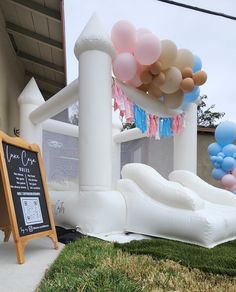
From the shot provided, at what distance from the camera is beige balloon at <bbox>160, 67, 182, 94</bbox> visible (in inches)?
172

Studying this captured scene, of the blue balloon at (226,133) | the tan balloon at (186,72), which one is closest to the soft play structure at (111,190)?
the tan balloon at (186,72)

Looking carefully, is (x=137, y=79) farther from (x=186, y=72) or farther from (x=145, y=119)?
(x=145, y=119)

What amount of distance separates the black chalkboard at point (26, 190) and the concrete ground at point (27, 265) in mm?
201

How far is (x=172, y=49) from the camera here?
4273mm

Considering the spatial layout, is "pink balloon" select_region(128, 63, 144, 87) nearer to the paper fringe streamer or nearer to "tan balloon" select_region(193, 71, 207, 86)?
the paper fringe streamer

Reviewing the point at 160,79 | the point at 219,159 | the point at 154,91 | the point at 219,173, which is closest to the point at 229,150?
the point at 219,159

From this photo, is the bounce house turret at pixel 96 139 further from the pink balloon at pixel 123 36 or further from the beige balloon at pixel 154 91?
the beige balloon at pixel 154 91

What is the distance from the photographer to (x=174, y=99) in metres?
4.74

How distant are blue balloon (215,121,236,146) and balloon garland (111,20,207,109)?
134 inches

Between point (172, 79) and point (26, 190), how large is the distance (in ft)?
7.75

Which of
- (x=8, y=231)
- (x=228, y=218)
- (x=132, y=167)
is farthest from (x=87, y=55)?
(x=228, y=218)

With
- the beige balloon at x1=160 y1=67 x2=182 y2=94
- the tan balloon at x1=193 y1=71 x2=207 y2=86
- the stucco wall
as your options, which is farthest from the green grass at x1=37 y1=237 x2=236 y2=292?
the stucco wall

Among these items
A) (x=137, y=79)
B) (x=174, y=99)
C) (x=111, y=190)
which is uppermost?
(x=137, y=79)

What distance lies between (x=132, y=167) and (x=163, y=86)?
113 centimetres
